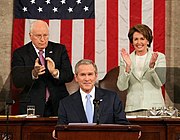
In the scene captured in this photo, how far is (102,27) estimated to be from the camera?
852 cm

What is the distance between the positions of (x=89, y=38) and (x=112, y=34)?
397mm

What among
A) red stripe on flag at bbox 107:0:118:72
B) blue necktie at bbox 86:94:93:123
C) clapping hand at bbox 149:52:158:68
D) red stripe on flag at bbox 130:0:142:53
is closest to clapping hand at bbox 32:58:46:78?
clapping hand at bbox 149:52:158:68

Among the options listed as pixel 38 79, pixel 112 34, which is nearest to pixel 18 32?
pixel 112 34

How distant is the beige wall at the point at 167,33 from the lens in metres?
8.66

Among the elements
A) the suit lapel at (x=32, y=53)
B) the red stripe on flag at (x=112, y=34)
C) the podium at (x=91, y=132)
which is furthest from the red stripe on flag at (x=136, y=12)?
the podium at (x=91, y=132)

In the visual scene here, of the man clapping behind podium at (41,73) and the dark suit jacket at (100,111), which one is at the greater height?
the man clapping behind podium at (41,73)

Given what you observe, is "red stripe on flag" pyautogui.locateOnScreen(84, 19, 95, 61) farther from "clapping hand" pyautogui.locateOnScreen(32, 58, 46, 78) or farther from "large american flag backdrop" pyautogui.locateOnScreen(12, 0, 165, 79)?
"clapping hand" pyautogui.locateOnScreen(32, 58, 46, 78)

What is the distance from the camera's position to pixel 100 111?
5.26 metres

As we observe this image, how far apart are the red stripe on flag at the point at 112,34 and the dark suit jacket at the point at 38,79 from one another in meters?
1.32

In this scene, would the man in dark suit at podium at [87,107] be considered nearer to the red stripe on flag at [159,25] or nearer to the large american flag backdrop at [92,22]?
the large american flag backdrop at [92,22]

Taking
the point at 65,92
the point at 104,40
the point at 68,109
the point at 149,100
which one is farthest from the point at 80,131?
the point at 104,40

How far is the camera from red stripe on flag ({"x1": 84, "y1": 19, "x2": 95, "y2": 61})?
852 centimetres

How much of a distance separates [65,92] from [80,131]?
2.83m

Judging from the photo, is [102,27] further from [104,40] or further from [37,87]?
[37,87]
